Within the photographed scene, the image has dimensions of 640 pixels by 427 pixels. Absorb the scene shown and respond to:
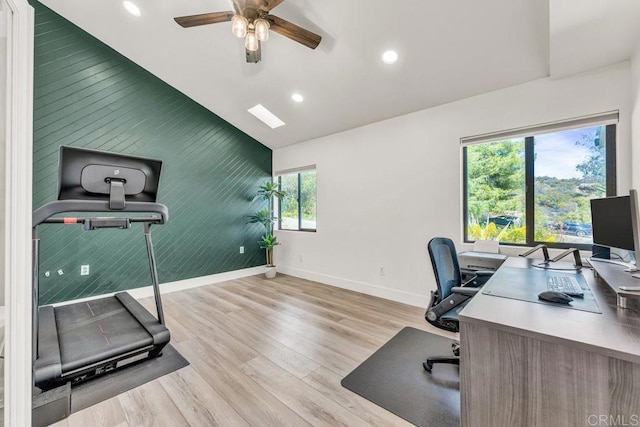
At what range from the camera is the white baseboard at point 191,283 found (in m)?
3.77

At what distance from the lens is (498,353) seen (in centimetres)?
109

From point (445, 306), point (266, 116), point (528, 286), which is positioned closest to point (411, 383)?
point (445, 306)

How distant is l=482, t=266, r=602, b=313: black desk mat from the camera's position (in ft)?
4.23

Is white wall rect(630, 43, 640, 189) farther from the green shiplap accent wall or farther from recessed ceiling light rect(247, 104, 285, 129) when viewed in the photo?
the green shiplap accent wall

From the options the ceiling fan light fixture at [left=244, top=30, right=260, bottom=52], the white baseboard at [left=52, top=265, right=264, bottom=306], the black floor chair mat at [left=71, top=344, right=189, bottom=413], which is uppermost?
the ceiling fan light fixture at [left=244, top=30, right=260, bottom=52]

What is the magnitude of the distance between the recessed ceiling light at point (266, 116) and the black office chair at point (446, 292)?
340 cm

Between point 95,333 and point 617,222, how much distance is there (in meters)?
3.89

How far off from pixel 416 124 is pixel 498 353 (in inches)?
117

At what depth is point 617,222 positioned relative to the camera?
5.26 ft

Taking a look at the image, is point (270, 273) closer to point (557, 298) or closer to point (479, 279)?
point (479, 279)

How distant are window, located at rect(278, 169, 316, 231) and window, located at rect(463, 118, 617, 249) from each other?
8.57 ft

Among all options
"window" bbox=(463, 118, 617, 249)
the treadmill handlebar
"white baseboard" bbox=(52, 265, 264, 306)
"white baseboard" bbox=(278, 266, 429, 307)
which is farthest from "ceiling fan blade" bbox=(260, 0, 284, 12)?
"white baseboard" bbox=(52, 265, 264, 306)

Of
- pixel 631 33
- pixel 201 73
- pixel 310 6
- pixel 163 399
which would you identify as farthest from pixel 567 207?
pixel 201 73

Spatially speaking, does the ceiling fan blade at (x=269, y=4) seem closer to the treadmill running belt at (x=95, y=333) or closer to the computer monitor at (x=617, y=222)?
the computer monitor at (x=617, y=222)
